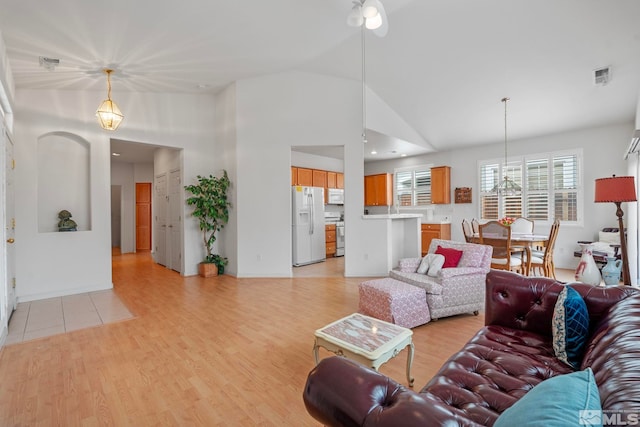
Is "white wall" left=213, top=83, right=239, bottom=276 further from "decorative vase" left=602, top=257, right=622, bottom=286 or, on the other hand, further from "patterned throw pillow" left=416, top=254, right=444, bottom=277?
"decorative vase" left=602, top=257, right=622, bottom=286

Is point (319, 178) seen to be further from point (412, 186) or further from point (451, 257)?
point (451, 257)

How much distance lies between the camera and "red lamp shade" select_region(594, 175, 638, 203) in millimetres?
2939

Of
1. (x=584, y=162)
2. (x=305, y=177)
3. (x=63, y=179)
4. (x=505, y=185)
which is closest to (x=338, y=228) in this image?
(x=305, y=177)

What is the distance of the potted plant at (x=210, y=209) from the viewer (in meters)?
5.57

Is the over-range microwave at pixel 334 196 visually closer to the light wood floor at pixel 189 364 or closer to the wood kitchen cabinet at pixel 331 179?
the wood kitchen cabinet at pixel 331 179

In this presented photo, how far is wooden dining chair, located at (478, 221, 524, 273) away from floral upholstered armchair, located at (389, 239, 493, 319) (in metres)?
1.14

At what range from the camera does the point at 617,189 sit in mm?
2988

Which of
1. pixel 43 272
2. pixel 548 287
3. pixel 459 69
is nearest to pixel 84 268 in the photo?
pixel 43 272

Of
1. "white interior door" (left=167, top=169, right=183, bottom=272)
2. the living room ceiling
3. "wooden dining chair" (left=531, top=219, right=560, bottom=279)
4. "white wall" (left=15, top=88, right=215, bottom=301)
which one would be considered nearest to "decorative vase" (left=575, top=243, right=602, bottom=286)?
"wooden dining chair" (left=531, top=219, right=560, bottom=279)

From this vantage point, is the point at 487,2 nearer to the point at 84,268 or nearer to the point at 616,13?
the point at 616,13

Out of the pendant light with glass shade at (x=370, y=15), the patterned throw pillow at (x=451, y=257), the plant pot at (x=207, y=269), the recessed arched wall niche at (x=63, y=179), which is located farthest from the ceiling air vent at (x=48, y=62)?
the patterned throw pillow at (x=451, y=257)

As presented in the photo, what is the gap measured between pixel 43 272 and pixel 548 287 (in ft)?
20.0

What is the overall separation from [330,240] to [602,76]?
565 cm

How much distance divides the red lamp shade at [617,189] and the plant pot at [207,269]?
5.65 meters
